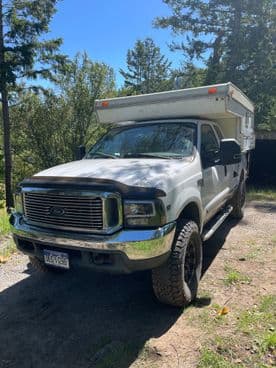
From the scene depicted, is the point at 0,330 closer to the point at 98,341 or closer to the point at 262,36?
the point at 98,341

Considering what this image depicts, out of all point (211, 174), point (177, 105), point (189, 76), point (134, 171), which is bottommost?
point (211, 174)

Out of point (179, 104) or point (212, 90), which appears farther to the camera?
point (179, 104)

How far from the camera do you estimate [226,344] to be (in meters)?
3.11

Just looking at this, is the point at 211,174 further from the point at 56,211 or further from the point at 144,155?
the point at 56,211

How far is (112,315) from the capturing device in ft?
12.2

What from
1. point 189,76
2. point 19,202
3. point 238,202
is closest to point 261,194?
point 238,202

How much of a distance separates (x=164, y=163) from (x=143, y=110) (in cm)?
187

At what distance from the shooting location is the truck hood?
3.37m

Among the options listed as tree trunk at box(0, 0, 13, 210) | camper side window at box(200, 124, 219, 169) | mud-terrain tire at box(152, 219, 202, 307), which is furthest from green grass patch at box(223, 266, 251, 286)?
tree trunk at box(0, 0, 13, 210)

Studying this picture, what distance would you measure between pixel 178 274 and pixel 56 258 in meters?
1.22

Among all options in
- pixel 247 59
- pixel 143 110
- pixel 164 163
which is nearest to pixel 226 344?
pixel 164 163

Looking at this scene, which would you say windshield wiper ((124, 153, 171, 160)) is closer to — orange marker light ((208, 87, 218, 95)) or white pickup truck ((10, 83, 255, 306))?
white pickup truck ((10, 83, 255, 306))

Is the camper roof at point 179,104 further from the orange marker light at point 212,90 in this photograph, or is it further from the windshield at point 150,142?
the windshield at point 150,142

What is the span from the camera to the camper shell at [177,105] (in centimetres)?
516
